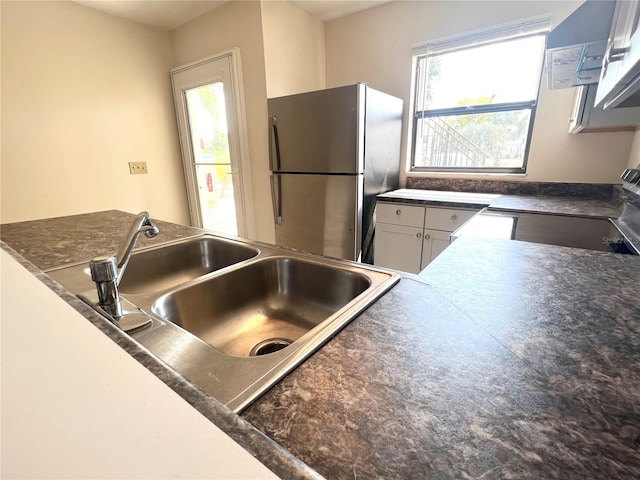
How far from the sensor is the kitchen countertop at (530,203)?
1.60 meters

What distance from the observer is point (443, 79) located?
2.50m

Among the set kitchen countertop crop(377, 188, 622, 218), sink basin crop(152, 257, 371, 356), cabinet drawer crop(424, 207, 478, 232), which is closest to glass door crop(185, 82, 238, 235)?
kitchen countertop crop(377, 188, 622, 218)

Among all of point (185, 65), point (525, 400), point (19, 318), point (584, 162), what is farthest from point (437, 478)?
point (185, 65)

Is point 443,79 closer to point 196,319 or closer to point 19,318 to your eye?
Answer: point 196,319

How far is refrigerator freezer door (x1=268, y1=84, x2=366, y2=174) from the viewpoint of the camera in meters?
2.01

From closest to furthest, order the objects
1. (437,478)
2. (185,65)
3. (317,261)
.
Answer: (437,478)
(317,261)
(185,65)

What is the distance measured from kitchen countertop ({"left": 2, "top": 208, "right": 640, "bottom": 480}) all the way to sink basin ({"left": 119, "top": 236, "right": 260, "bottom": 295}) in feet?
1.48

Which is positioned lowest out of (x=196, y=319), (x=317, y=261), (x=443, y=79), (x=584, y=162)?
(x=196, y=319)

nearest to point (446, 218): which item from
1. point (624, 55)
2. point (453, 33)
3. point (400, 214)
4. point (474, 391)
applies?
point (400, 214)

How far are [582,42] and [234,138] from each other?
243cm

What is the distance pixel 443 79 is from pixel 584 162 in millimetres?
1231

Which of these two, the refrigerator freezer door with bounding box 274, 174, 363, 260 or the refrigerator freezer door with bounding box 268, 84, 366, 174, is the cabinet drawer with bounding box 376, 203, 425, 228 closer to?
the refrigerator freezer door with bounding box 274, 174, 363, 260

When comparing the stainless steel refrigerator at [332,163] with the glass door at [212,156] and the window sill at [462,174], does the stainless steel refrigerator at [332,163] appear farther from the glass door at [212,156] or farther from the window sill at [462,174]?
the glass door at [212,156]

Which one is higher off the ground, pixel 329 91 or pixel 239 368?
pixel 329 91
